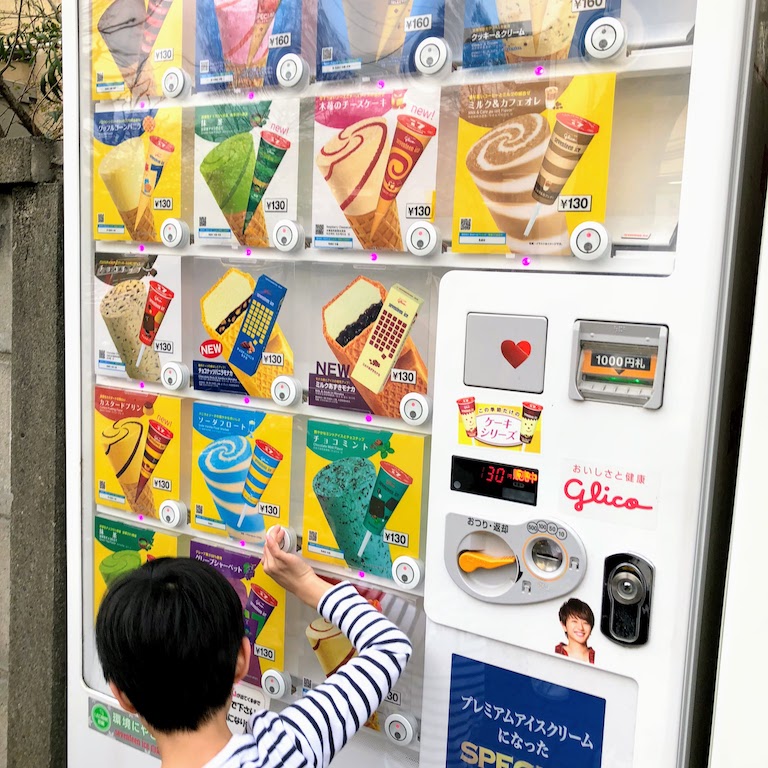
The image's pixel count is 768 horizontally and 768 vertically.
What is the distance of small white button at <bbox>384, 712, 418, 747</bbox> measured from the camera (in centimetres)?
159

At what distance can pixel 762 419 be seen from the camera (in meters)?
1.06

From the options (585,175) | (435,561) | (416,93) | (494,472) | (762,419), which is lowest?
(435,561)

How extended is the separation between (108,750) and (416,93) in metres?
1.80

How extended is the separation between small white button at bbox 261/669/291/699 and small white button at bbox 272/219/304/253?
3.17ft

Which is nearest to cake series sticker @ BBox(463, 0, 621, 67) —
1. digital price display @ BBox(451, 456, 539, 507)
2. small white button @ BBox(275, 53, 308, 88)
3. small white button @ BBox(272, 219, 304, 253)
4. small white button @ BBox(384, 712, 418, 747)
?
small white button @ BBox(275, 53, 308, 88)

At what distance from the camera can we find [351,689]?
139cm

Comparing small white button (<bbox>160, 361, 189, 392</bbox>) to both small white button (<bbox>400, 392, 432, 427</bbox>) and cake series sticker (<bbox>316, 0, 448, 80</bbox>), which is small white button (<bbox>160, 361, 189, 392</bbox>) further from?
cake series sticker (<bbox>316, 0, 448, 80</bbox>)

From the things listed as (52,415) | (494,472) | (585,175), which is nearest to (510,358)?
(494,472)

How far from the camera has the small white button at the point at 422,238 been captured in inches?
57.1

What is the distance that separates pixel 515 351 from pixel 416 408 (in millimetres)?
259

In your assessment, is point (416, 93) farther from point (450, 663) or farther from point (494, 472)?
point (450, 663)

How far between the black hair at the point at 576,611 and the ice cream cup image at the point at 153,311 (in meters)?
1.14

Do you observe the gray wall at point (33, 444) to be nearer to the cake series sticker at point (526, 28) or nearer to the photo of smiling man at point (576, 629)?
the cake series sticker at point (526, 28)

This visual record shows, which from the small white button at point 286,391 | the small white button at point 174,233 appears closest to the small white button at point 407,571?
the small white button at point 286,391
